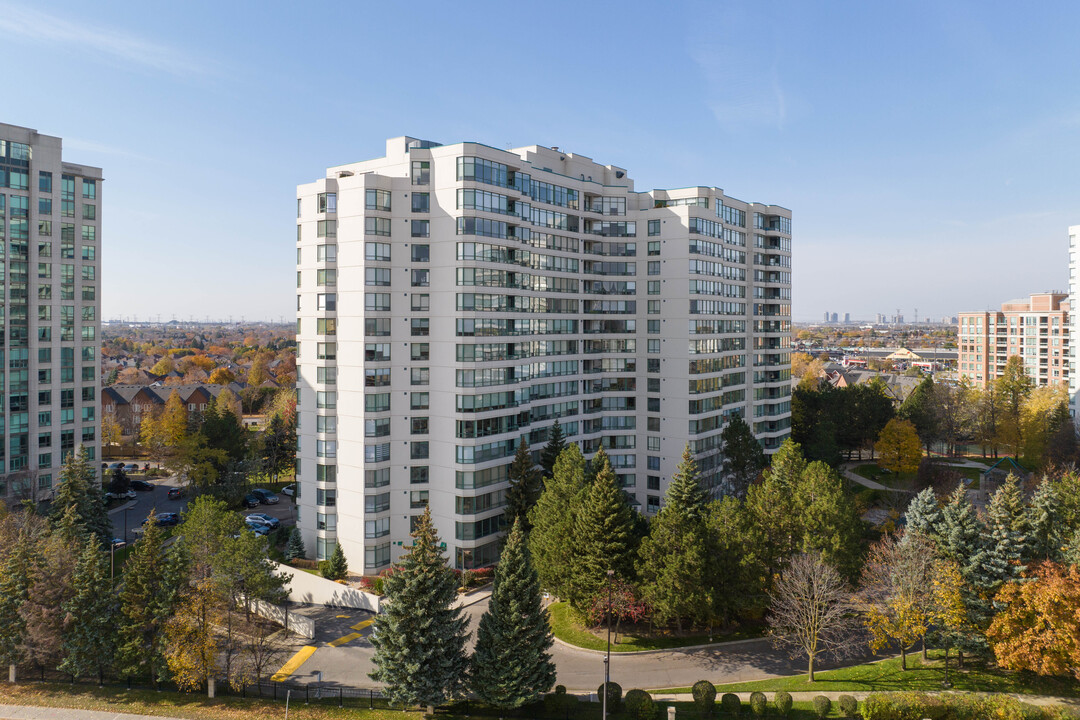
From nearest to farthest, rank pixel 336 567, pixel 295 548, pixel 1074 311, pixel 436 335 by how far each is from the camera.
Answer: pixel 336 567 → pixel 436 335 → pixel 295 548 → pixel 1074 311

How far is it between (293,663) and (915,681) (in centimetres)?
3678

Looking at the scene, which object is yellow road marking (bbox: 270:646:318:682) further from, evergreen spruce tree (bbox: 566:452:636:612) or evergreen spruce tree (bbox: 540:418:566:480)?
evergreen spruce tree (bbox: 540:418:566:480)

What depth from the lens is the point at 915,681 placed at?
36438 mm

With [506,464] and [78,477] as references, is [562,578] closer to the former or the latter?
[506,464]

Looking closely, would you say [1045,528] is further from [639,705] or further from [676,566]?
[639,705]

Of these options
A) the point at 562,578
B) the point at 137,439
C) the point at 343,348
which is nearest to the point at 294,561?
the point at 343,348

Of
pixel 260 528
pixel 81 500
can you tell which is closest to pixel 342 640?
pixel 260 528

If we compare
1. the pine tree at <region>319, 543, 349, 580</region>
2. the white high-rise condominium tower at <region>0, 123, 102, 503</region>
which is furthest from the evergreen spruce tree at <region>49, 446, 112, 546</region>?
the pine tree at <region>319, 543, 349, 580</region>

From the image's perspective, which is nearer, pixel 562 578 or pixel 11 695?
pixel 11 695

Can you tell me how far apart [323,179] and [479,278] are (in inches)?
616

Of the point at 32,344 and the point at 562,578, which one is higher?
the point at 32,344

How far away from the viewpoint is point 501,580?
3409cm

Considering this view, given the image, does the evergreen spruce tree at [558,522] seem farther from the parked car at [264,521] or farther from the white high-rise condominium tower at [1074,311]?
the white high-rise condominium tower at [1074,311]

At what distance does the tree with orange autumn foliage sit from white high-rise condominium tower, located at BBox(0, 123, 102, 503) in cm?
8284
